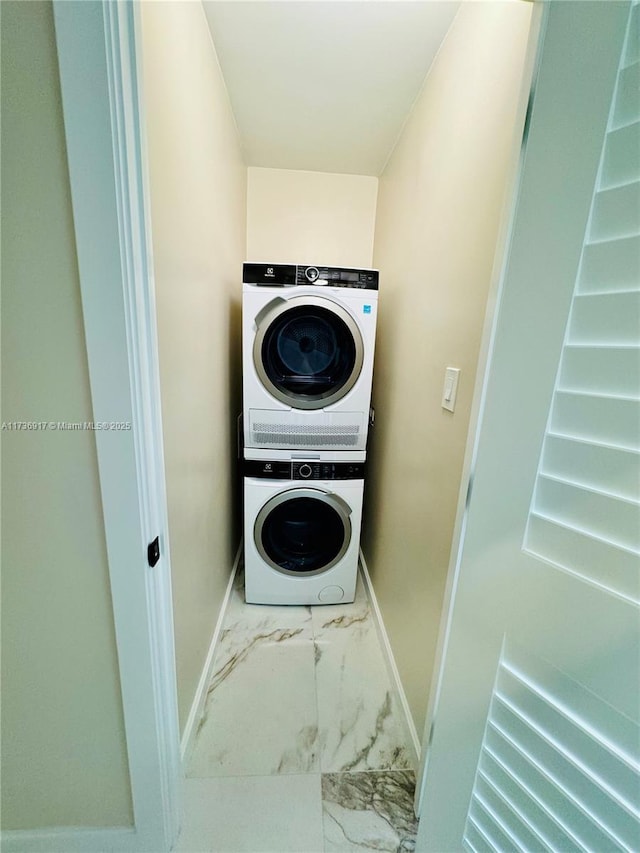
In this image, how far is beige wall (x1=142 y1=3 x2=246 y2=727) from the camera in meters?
0.81

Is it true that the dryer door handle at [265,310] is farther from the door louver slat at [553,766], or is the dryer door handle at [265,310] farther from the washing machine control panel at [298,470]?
the door louver slat at [553,766]

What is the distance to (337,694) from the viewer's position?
135 cm

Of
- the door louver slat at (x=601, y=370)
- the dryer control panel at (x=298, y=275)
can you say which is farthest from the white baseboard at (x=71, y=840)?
the dryer control panel at (x=298, y=275)

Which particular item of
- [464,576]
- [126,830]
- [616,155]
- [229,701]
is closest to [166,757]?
[126,830]

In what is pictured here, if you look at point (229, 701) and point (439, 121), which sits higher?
point (439, 121)

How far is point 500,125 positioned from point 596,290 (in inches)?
23.1

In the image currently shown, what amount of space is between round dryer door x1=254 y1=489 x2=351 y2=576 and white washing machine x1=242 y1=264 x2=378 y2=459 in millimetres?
272

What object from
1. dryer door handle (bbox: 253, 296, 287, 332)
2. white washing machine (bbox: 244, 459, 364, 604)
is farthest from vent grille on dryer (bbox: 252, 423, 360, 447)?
dryer door handle (bbox: 253, 296, 287, 332)

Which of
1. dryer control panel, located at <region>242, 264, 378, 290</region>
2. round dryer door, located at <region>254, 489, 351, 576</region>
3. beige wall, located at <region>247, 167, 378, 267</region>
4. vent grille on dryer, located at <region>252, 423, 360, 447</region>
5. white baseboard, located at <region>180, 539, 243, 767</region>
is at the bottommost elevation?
white baseboard, located at <region>180, 539, 243, 767</region>

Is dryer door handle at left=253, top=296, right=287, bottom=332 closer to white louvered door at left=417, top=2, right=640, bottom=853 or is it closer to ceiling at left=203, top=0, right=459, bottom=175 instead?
ceiling at left=203, top=0, right=459, bottom=175

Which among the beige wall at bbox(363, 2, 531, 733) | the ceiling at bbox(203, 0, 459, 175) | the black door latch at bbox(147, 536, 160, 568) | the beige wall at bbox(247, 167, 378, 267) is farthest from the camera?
the beige wall at bbox(247, 167, 378, 267)

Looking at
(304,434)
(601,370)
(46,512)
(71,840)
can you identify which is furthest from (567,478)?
(71,840)

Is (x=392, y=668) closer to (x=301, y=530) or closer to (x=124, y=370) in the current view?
(x=301, y=530)

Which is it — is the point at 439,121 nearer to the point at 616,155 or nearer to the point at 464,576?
the point at 616,155
